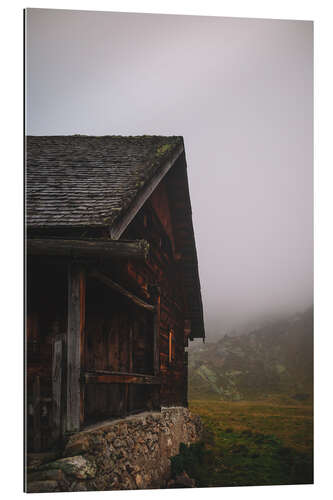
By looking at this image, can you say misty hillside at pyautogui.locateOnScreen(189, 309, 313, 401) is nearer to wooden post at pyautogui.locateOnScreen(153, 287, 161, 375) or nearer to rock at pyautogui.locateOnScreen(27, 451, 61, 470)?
wooden post at pyautogui.locateOnScreen(153, 287, 161, 375)

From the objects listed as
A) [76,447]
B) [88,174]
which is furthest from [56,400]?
[88,174]

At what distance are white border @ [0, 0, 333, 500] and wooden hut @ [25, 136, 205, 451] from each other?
0.34m

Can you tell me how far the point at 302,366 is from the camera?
788 centimetres

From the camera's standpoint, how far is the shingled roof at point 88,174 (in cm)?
580

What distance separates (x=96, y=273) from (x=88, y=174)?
187 cm

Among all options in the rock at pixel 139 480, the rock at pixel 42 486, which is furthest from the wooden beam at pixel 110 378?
the rock at pixel 139 480

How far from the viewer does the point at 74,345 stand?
5.46 meters

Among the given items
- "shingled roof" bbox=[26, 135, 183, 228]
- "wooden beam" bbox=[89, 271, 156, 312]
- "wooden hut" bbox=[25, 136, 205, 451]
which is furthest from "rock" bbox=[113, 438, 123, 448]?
"shingled roof" bbox=[26, 135, 183, 228]

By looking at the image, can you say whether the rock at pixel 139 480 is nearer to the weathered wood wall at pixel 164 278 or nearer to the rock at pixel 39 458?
the rock at pixel 39 458

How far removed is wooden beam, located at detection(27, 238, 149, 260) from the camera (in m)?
5.41
